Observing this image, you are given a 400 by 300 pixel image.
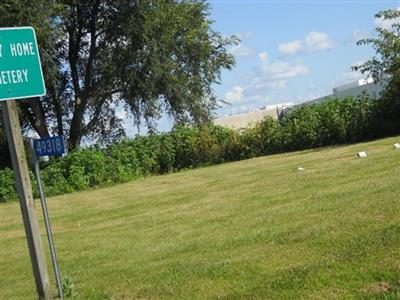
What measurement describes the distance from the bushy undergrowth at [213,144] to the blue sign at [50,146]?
15.9 meters

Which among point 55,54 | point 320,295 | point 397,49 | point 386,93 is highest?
point 55,54

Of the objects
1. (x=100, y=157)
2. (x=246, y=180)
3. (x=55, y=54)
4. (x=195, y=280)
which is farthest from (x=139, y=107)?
(x=195, y=280)

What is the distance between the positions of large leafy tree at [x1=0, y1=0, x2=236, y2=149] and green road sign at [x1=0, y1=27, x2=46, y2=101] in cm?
1873

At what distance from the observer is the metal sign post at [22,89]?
21.1 ft

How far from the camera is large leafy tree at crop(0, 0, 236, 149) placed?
88.3 ft

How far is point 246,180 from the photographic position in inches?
644

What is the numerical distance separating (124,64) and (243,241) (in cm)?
2075

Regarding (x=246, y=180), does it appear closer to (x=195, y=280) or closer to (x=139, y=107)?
(x=195, y=280)

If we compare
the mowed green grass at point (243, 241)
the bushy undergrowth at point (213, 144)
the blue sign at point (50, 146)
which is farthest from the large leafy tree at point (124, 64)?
the blue sign at point (50, 146)

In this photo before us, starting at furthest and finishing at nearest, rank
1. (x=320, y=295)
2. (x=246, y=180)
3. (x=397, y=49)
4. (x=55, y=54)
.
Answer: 1. (x=55, y=54)
2. (x=397, y=49)
3. (x=246, y=180)
4. (x=320, y=295)

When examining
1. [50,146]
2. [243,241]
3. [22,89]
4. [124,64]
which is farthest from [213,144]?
[22,89]

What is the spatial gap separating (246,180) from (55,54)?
1498 cm

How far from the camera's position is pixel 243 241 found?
8.46m

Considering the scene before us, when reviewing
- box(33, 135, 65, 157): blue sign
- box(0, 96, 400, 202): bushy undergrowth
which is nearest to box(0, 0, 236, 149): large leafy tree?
box(0, 96, 400, 202): bushy undergrowth
